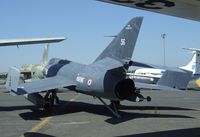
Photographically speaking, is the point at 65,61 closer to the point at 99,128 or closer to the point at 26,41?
the point at 26,41

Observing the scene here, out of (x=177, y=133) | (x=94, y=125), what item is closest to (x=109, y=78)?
(x=94, y=125)

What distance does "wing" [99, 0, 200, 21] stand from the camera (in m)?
6.77

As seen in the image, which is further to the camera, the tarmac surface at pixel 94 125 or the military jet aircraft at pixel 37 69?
the military jet aircraft at pixel 37 69

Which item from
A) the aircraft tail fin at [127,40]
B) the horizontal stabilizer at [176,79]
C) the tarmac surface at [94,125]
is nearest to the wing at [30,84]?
the tarmac surface at [94,125]

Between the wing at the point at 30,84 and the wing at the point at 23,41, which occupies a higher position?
the wing at the point at 23,41

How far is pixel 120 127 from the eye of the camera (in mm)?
14070

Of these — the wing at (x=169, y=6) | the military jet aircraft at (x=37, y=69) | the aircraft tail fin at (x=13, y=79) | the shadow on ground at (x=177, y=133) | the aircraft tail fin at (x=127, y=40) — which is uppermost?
the wing at (x=169, y=6)

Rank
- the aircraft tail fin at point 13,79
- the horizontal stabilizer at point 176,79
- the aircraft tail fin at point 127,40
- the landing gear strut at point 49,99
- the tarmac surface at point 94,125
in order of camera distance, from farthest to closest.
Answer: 1. the landing gear strut at point 49,99
2. the horizontal stabilizer at point 176,79
3. the aircraft tail fin at point 13,79
4. the aircraft tail fin at point 127,40
5. the tarmac surface at point 94,125

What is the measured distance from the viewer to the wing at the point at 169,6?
6773 millimetres

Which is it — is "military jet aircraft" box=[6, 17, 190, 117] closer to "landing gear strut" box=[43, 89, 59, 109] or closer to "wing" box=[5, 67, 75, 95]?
"wing" box=[5, 67, 75, 95]

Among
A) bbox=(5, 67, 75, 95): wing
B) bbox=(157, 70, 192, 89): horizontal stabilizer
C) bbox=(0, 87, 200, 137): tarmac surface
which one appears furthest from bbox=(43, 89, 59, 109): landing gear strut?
bbox=(157, 70, 192, 89): horizontal stabilizer

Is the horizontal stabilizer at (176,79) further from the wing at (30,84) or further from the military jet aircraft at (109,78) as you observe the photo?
the wing at (30,84)

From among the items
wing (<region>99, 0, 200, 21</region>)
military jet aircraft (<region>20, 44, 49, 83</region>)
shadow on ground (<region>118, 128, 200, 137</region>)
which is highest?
wing (<region>99, 0, 200, 21</region>)

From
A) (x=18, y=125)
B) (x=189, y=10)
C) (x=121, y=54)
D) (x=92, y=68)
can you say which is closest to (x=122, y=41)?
(x=121, y=54)
